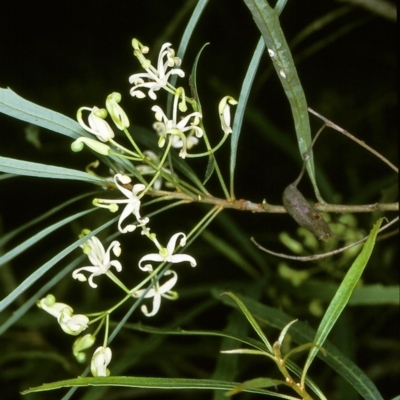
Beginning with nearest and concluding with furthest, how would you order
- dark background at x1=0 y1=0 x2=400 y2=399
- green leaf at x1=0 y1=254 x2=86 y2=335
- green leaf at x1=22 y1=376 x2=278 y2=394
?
green leaf at x1=22 y1=376 x2=278 y2=394
green leaf at x1=0 y1=254 x2=86 y2=335
dark background at x1=0 y1=0 x2=400 y2=399

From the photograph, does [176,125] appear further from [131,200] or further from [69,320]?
[69,320]

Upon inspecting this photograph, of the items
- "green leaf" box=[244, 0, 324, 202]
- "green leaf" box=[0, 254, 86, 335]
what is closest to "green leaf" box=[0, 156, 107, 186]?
"green leaf" box=[0, 254, 86, 335]

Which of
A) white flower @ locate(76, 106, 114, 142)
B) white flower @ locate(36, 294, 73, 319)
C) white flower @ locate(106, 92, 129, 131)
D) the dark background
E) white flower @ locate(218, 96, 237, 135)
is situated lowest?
white flower @ locate(36, 294, 73, 319)

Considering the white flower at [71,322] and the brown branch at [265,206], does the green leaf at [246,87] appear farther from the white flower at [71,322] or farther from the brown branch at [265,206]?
the white flower at [71,322]

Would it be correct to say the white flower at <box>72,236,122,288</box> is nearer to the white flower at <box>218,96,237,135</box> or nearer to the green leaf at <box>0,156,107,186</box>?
the green leaf at <box>0,156,107,186</box>

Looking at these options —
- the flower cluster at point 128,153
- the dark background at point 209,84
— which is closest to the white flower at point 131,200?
the flower cluster at point 128,153

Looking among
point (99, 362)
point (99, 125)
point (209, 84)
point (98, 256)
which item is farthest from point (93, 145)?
point (209, 84)
